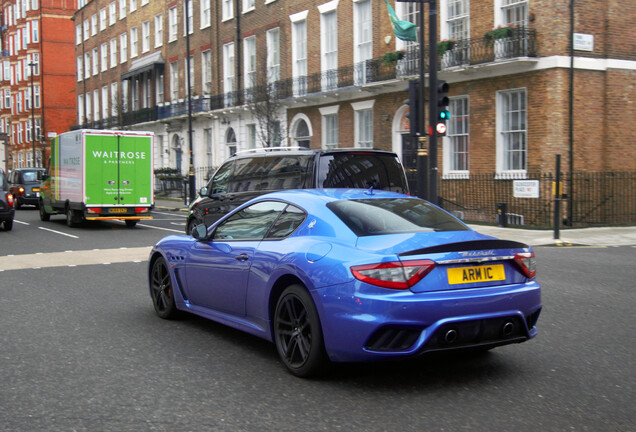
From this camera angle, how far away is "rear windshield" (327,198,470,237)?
551cm

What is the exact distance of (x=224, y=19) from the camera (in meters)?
38.6

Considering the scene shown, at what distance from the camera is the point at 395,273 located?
4.88 meters

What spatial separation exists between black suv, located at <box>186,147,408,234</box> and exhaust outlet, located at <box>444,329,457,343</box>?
21.9 ft

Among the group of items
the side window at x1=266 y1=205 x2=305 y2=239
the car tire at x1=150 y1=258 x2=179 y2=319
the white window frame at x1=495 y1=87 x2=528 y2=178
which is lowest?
the car tire at x1=150 y1=258 x2=179 y2=319

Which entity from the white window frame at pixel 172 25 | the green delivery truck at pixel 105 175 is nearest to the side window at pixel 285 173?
the green delivery truck at pixel 105 175

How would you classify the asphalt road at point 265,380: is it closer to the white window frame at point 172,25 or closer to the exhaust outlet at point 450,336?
the exhaust outlet at point 450,336

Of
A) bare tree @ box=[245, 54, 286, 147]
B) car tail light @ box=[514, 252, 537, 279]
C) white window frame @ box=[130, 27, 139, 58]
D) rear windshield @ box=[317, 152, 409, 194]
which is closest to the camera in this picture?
car tail light @ box=[514, 252, 537, 279]

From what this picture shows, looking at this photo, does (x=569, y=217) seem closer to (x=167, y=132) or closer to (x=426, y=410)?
(x=426, y=410)

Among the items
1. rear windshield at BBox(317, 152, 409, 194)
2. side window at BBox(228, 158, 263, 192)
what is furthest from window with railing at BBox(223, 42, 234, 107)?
rear windshield at BBox(317, 152, 409, 194)

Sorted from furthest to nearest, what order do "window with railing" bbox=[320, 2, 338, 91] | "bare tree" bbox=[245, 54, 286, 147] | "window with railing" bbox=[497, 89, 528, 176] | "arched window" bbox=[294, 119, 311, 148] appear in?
"arched window" bbox=[294, 119, 311, 148] < "bare tree" bbox=[245, 54, 286, 147] < "window with railing" bbox=[320, 2, 338, 91] < "window with railing" bbox=[497, 89, 528, 176]

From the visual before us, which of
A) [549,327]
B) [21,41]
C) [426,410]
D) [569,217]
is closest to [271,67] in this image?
[569,217]

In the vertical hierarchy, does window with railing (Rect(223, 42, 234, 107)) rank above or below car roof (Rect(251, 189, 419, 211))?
above

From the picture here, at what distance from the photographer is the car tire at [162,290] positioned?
24.5 feet

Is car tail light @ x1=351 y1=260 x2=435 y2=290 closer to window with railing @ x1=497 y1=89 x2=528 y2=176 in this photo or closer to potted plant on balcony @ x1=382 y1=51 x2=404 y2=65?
window with railing @ x1=497 y1=89 x2=528 y2=176
